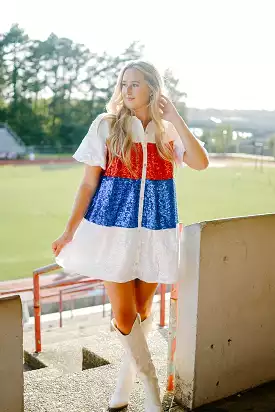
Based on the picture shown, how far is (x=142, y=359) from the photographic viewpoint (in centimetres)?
137

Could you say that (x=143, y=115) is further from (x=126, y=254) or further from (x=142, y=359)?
(x=142, y=359)

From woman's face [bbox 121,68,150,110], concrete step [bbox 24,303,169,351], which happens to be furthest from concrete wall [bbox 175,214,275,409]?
concrete step [bbox 24,303,169,351]

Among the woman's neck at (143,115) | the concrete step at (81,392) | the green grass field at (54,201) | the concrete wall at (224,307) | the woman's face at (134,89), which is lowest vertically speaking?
the green grass field at (54,201)

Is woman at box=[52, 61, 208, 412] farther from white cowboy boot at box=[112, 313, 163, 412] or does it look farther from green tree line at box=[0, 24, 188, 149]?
green tree line at box=[0, 24, 188, 149]

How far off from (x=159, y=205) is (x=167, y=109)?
26 centimetres

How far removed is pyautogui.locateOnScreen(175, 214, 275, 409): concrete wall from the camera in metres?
1.42

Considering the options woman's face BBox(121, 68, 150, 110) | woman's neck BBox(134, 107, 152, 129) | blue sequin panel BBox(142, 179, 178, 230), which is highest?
woman's face BBox(121, 68, 150, 110)

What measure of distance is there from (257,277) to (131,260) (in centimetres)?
43

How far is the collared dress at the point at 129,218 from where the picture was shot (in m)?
1.33

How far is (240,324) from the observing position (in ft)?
5.01

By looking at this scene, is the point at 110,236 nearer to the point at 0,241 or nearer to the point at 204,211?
the point at 0,241

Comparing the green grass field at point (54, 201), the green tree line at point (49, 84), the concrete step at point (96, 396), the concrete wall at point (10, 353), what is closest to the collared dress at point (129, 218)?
the concrete wall at point (10, 353)

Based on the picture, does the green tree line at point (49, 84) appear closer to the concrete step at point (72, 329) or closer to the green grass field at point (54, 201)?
the green grass field at point (54, 201)

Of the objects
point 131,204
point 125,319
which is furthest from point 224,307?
point 131,204
